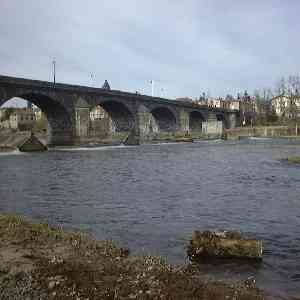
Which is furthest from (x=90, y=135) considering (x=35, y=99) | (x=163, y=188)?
(x=163, y=188)

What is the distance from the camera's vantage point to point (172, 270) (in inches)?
376

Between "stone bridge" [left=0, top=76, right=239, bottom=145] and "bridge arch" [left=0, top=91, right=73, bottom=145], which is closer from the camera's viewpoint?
"stone bridge" [left=0, top=76, right=239, bottom=145]

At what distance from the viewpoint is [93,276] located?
8.63m

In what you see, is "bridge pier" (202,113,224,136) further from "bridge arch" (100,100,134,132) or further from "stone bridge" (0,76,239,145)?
"bridge arch" (100,100,134,132)

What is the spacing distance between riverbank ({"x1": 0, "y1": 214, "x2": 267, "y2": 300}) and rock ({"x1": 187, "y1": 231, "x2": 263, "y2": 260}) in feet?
4.82

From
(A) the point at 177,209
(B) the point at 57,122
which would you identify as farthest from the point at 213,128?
(A) the point at 177,209

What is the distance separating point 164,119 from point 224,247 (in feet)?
497

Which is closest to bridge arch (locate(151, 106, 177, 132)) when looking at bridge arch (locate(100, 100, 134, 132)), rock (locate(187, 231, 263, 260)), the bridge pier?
the bridge pier

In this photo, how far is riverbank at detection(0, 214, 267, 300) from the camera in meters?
7.78

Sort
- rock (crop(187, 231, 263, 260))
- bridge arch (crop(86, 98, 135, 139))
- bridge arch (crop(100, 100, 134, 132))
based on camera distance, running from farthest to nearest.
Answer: bridge arch (crop(100, 100, 134, 132))
bridge arch (crop(86, 98, 135, 139))
rock (crop(187, 231, 263, 260))

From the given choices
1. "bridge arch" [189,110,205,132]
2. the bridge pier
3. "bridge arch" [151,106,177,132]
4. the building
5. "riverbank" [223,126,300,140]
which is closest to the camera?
"riverbank" [223,126,300,140]

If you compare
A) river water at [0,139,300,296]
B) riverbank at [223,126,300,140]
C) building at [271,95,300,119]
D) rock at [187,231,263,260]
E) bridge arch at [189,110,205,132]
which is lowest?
river water at [0,139,300,296]

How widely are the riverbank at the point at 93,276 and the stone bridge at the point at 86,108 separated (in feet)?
254

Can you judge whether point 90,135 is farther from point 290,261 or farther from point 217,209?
point 290,261
